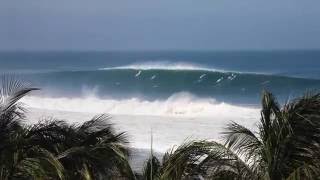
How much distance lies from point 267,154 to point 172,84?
3729cm

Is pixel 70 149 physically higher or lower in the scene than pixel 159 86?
lower

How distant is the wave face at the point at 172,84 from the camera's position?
39.9 metres

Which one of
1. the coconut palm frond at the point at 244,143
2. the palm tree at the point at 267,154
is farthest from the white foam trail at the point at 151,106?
the palm tree at the point at 267,154

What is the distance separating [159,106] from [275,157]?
28.6 m

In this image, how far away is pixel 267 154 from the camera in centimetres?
660

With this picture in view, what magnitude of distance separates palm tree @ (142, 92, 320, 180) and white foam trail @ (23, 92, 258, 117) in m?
21.8

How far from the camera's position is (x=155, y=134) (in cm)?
2028

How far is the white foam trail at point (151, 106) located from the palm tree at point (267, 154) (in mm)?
21841

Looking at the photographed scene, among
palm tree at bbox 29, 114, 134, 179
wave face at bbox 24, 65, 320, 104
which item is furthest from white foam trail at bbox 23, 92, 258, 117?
palm tree at bbox 29, 114, 134, 179

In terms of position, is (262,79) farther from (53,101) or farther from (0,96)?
(0,96)

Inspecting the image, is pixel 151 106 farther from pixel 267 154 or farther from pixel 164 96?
pixel 267 154

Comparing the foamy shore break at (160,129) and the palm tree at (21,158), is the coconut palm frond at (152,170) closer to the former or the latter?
the palm tree at (21,158)

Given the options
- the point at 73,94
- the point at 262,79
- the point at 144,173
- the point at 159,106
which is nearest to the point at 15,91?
the point at 144,173

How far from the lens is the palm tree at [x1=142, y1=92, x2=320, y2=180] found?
6.55 metres
